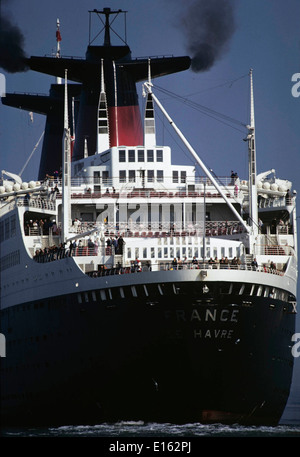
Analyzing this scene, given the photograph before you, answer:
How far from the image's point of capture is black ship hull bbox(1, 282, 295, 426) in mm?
69750

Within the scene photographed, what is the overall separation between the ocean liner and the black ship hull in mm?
76

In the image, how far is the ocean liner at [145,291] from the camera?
69.9 m

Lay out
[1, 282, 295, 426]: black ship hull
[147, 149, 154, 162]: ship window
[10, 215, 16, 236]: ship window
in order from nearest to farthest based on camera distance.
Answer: [1, 282, 295, 426]: black ship hull
[10, 215, 16, 236]: ship window
[147, 149, 154, 162]: ship window

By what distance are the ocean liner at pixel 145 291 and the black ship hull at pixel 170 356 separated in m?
0.08

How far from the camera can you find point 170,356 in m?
69.9

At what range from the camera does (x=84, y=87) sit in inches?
4031

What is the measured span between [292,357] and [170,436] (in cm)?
1449

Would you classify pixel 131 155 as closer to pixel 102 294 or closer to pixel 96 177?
pixel 96 177

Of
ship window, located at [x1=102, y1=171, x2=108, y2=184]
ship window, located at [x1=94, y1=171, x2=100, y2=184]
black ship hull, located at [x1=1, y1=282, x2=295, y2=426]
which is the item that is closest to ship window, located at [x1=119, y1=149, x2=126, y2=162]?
ship window, located at [x1=102, y1=171, x2=108, y2=184]

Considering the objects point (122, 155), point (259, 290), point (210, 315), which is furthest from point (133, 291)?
point (122, 155)

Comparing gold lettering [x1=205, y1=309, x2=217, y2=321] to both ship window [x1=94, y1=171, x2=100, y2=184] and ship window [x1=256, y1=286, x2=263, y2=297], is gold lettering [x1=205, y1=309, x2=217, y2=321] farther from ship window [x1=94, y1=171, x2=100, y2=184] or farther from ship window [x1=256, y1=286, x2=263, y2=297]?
ship window [x1=94, y1=171, x2=100, y2=184]

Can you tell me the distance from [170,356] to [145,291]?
12.3 ft

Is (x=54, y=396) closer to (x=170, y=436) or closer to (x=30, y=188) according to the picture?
(x=170, y=436)
